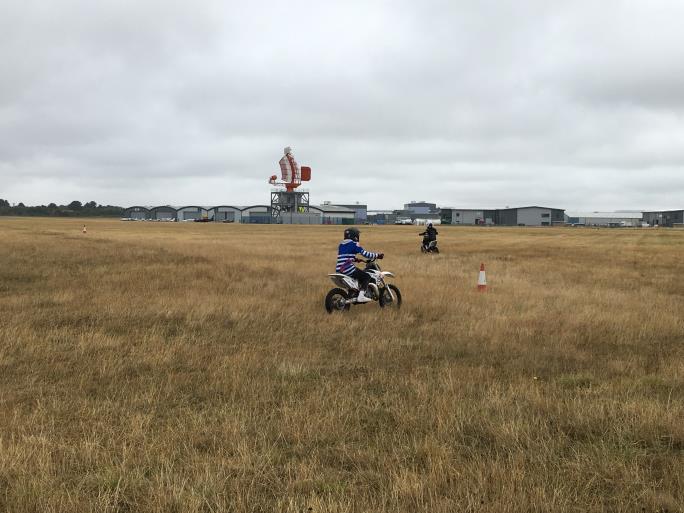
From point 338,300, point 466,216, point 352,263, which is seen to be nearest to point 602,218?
point 466,216

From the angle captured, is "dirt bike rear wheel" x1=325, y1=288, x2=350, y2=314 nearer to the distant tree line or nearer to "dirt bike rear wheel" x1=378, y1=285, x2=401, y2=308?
"dirt bike rear wheel" x1=378, y1=285, x2=401, y2=308

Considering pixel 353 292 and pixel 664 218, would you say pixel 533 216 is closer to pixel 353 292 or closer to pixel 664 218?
pixel 664 218

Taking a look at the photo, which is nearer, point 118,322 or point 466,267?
point 118,322

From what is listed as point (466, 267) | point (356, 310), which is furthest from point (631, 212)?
point (356, 310)

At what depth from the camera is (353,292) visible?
36.0 feet

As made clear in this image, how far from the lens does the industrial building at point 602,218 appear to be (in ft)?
547

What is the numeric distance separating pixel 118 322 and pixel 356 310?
198 inches

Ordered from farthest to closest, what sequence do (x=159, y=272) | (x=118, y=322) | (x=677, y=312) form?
1. (x=159, y=272)
2. (x=677, y=312)
3. (x=118, y=322)

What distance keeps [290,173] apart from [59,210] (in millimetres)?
100995

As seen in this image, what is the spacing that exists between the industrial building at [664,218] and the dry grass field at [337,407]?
199 meters

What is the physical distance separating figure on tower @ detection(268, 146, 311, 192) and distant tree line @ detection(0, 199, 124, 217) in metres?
88.2

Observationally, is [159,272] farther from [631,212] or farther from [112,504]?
[631,212]

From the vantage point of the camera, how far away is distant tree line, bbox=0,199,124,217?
553 ft

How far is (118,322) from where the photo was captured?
951cm
